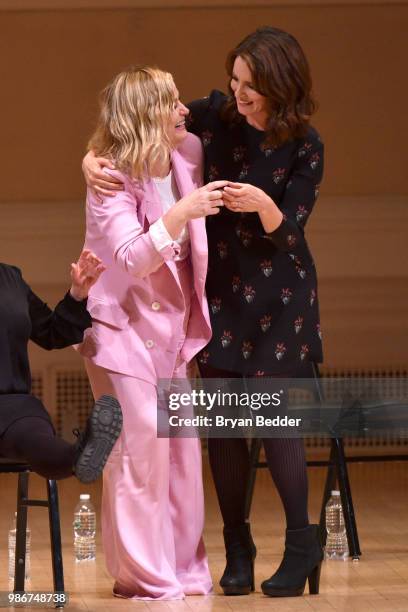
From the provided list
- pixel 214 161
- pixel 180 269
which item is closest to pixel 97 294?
pixel 180 269

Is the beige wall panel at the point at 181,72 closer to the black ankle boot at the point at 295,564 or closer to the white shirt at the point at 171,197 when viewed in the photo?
the white shirt at the point at 171,197

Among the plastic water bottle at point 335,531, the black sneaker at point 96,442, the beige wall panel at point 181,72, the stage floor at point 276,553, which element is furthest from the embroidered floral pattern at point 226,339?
the beige wall panel at point 181,72

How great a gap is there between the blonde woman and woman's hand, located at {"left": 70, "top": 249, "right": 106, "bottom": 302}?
0.07 meters

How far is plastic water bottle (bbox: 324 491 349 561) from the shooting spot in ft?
15.6

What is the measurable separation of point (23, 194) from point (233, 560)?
10.1 ft

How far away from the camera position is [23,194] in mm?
6711

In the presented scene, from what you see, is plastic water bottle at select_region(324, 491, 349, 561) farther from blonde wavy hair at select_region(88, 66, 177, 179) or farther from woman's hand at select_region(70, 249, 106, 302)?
blonde wavy hair at select_region(88, 66, 177, 179)

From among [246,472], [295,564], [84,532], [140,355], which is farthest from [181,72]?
[295,564]

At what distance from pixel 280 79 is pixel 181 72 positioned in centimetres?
280

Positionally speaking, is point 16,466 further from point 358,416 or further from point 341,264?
point 341,264

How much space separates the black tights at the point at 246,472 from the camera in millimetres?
3967

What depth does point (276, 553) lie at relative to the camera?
15.7ft

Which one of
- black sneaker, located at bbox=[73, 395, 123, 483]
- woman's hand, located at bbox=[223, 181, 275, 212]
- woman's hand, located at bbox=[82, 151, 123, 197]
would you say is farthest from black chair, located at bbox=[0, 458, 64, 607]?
woman's hand, located at bbox=[223, 181, 275, 212]

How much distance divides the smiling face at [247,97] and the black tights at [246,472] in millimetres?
753
